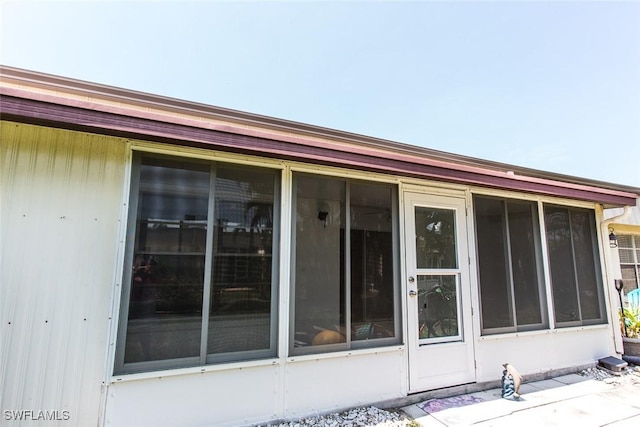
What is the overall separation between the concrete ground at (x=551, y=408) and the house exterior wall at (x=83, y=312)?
1291 mm

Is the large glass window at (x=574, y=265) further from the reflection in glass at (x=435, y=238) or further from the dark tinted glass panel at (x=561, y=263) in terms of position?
the reflection in glass at (x=435, y=238)

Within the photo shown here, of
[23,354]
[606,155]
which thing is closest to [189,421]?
[23,354]

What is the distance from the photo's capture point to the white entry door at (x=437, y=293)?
3.09 metres

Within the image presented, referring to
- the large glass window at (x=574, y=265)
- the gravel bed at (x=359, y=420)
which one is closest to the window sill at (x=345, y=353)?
the gravel bed at (x=359, y=420)

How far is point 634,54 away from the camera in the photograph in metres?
5.34

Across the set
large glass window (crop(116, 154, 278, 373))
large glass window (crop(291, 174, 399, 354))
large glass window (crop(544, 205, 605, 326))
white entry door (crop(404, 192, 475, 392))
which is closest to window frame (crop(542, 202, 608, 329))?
large glass window (crop(544, 205, 605, 326))

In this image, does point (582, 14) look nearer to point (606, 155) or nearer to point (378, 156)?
point (378, 156)

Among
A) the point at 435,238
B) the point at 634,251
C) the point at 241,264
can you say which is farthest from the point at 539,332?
the point at 634,251

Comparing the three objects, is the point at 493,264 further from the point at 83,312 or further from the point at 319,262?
the point at 83,312

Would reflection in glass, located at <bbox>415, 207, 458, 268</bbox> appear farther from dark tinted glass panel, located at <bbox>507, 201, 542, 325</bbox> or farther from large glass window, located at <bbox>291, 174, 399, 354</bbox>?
dark tinted glass panel, located at <bbox>507, 201, 542, 325</bbox>

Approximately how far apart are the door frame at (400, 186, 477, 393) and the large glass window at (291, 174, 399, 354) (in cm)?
14

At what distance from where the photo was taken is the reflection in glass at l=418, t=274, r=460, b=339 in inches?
125

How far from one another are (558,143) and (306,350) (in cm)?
993

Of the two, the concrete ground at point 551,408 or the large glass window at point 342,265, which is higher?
the large glass window at point 342,265
